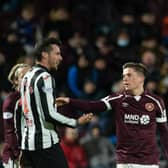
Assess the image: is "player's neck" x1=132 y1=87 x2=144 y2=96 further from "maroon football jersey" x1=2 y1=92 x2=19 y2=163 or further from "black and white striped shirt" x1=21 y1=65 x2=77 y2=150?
"maroon football jersey" x1=2 y1=92 x2=19 y2=163

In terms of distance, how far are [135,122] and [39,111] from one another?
1031 millimetres

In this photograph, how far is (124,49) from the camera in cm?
1217

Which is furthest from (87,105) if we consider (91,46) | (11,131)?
(91,46)

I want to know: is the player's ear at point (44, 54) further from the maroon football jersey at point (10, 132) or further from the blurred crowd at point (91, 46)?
the blurred crowd at point (91, 46)

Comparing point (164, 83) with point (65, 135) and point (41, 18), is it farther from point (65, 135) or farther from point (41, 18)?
point (41, 18)

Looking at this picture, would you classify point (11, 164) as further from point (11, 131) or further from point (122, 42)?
point (122, 42)

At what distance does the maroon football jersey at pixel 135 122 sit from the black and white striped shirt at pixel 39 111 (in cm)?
53

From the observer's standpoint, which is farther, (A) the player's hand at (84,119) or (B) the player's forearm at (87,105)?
(B) the player's forearm at (87,105)

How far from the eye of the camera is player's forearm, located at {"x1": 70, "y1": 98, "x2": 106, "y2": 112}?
24.5ft

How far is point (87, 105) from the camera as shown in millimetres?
7492

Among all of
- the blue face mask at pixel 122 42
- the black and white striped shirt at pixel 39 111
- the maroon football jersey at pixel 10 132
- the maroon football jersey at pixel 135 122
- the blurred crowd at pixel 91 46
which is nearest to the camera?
the black and white striped shirt at pixel 39 111

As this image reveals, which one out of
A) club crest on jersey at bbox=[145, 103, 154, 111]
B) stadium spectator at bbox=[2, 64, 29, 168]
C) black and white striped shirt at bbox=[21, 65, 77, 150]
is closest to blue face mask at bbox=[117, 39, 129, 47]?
stadium spectator at bbox=[2, 64, 29, 168]

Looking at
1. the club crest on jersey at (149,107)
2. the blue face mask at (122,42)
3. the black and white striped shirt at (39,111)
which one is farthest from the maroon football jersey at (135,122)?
the blue face mask at (122,42)

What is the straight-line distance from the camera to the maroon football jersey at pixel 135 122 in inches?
292
